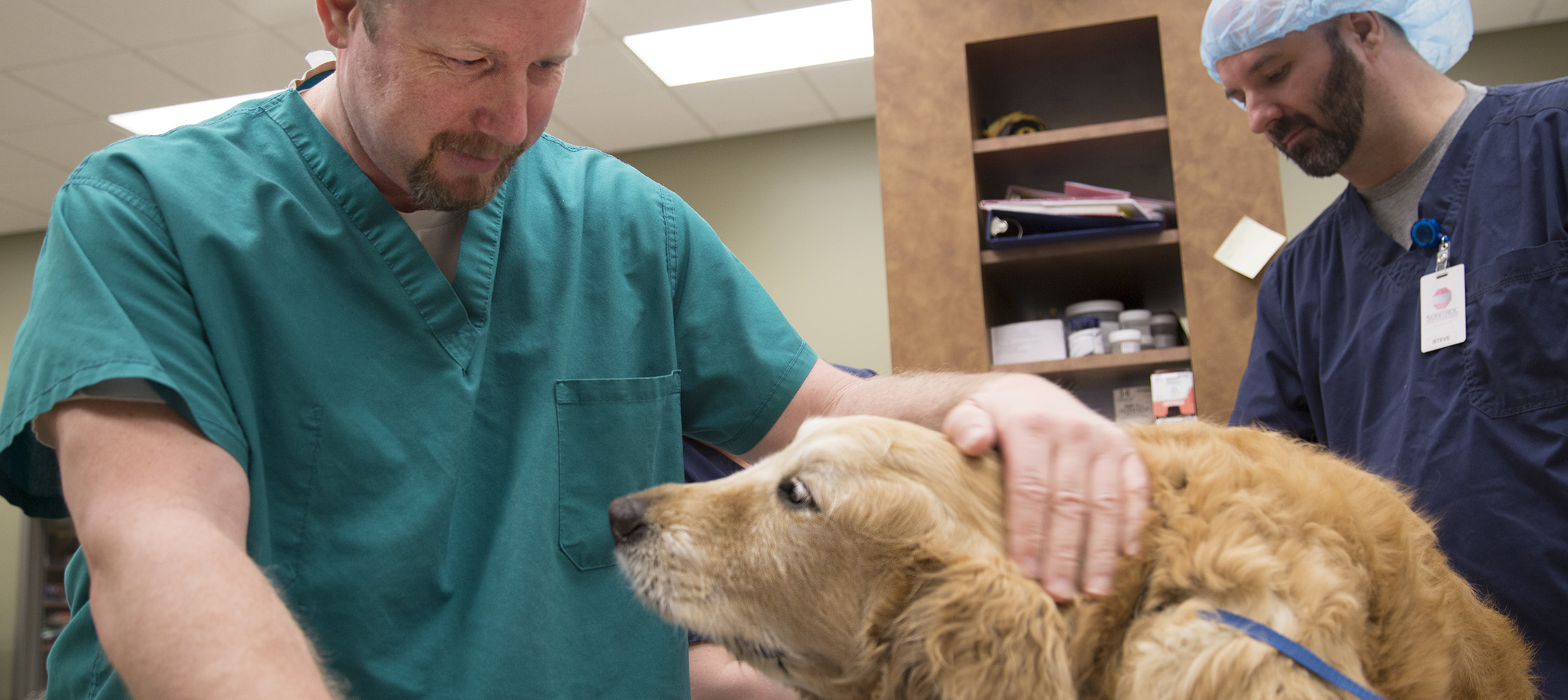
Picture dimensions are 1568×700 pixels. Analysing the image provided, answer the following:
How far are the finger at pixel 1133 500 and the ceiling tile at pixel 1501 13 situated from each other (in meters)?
5.57

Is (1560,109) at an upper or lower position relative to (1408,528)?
upper

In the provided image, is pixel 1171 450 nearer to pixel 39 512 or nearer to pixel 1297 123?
pixel 39 512

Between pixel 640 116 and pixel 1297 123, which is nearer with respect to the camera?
pixel 1297 123

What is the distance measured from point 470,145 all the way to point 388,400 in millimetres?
315

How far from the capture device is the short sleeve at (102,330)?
0.85 meters

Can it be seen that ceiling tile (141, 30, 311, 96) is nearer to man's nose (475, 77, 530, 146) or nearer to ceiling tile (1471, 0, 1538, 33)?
man's nose (475, 77, 530, 146)

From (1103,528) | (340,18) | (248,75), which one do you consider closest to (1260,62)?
(1103,528)

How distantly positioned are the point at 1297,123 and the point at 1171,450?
53.1 inches

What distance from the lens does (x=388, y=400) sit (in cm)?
109

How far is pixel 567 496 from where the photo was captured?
3.94 ft

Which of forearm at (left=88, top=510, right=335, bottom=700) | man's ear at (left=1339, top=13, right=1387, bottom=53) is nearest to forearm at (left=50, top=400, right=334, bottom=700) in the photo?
forearm at (left=88, top=510, right=335, bottom=700)

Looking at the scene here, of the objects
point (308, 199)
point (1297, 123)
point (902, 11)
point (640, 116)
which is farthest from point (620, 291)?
point (640, 116)

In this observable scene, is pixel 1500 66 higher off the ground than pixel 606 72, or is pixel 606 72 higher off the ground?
pixel 606 72

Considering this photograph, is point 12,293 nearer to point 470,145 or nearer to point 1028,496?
point 470,145
